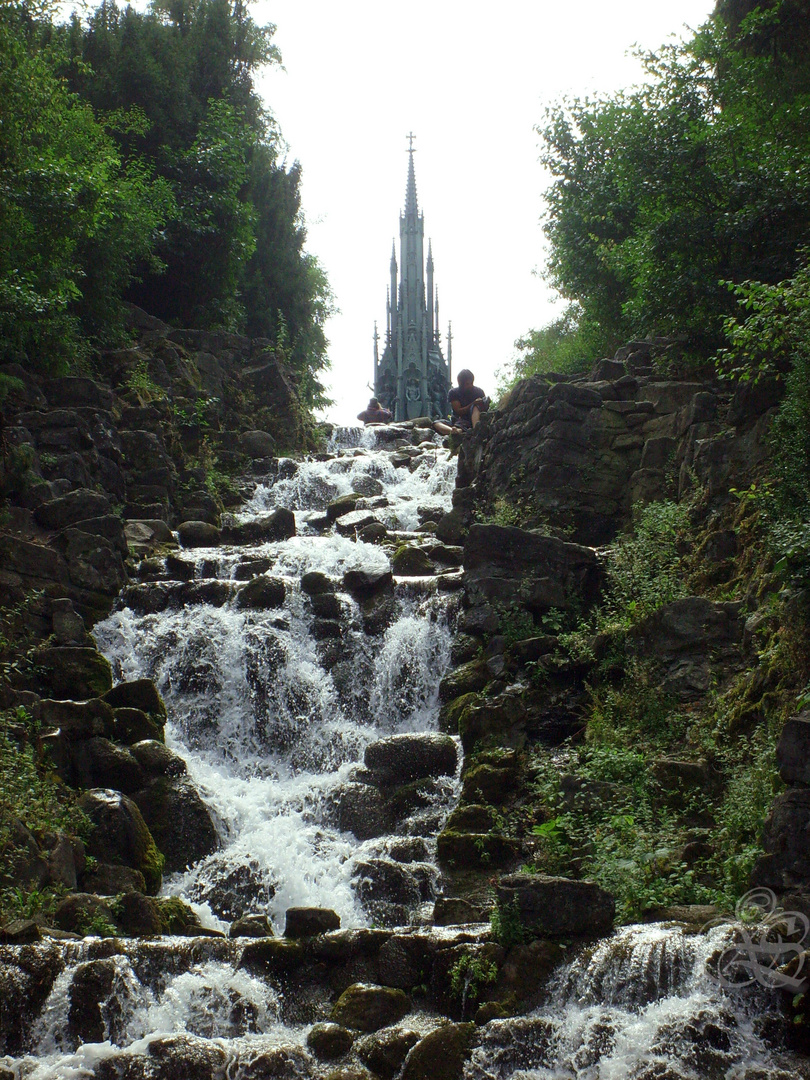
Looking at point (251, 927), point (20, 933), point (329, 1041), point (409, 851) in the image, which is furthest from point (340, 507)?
point (329, 1041)

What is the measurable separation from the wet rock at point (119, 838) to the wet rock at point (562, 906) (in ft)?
14.9

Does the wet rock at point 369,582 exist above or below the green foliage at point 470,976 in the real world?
above

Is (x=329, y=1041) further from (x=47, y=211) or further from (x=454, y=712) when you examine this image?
(x=47, y=211)

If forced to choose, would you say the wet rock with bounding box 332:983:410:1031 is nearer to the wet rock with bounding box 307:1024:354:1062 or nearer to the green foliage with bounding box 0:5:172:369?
the wet rock with bounding box 307:1024:354:1062

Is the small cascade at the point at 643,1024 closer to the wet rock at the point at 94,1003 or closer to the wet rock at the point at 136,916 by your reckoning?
the wet rock at the point at 94,1003

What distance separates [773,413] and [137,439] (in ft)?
44.2

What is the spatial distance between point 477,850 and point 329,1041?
3311 mm

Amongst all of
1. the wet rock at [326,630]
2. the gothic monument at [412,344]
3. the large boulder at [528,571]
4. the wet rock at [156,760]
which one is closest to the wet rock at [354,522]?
the wet rock at [326,630]

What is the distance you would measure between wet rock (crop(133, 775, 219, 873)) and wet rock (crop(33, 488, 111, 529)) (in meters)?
6.42

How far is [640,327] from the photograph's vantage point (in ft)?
61.9

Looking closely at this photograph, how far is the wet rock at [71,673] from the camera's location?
41.4 feet

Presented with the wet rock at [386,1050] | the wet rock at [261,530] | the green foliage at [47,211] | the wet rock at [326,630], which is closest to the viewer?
the wet rock at [386,1050]

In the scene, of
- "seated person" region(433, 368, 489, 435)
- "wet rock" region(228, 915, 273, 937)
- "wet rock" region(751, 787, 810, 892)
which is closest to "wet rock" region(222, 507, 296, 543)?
"seated person" region(433, 368, 489, 435)

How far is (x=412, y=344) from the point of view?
62188mm
